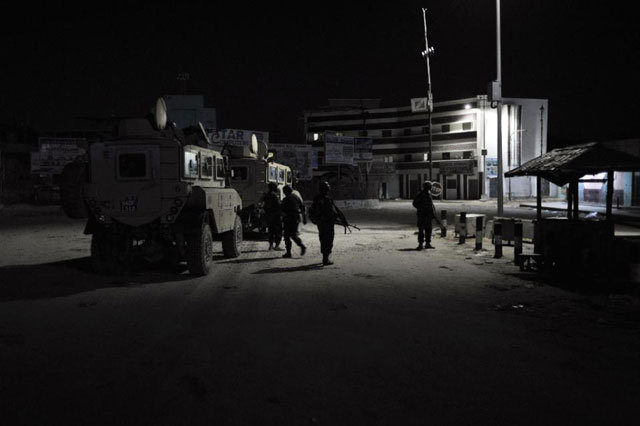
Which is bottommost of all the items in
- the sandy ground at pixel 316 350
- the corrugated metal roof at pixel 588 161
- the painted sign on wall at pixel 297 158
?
the sandy ground at pixel 316 350

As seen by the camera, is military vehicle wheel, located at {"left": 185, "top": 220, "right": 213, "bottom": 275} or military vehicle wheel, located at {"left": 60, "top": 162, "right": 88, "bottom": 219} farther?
military vehicle wheel, located at {"left": 185, "top": 220, "right": 213, "bottom": 275}

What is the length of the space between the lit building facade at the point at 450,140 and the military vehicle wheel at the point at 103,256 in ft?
151

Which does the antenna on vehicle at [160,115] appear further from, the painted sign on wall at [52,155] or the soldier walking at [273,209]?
the painted sign on wall at [52,155]

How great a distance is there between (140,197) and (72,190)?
1.18 m

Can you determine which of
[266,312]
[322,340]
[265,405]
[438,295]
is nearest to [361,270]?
[438,295]

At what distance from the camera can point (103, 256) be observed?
10.2 m

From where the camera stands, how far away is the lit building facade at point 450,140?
217 ft

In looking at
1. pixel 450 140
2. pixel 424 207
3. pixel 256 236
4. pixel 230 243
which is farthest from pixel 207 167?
pixel 450 140

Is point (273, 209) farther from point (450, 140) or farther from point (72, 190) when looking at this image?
point (450, 140)

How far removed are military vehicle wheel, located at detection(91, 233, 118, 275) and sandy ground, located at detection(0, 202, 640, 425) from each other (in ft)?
0.88

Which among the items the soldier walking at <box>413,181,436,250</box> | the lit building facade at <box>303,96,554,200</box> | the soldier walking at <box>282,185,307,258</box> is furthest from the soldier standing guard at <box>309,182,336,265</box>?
the lit building facade at <box>303,96,554,200</box>

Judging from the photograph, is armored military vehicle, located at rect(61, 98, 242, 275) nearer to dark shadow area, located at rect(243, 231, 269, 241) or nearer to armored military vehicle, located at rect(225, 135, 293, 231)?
armored military vehicle, located at rect(225, 135, 293, 231)

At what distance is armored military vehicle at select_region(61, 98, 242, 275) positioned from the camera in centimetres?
964

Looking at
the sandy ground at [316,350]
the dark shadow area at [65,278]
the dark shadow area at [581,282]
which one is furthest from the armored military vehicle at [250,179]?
the dark shadow area at [581,282]
